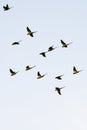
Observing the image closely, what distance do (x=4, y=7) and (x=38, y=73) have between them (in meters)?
16.0

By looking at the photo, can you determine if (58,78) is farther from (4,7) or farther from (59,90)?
(4,7)

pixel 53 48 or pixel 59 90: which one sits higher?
pixel 53 48

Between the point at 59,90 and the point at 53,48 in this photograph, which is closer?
the point at 53,48

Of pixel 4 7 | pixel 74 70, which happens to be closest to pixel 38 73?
pixel 74 70

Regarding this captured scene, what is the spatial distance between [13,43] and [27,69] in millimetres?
6236

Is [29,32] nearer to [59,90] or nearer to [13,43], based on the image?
[13,43]

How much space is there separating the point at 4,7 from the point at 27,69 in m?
13.8

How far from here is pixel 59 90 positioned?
79.1 metres

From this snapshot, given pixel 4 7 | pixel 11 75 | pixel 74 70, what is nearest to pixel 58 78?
Answer: pixel 74 70

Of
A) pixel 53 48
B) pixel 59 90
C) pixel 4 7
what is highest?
pixel 4 7

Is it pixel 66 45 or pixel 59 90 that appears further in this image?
pixel 59 90

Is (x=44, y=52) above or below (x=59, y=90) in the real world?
above

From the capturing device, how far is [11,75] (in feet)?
258

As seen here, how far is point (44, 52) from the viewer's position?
3014 inches
